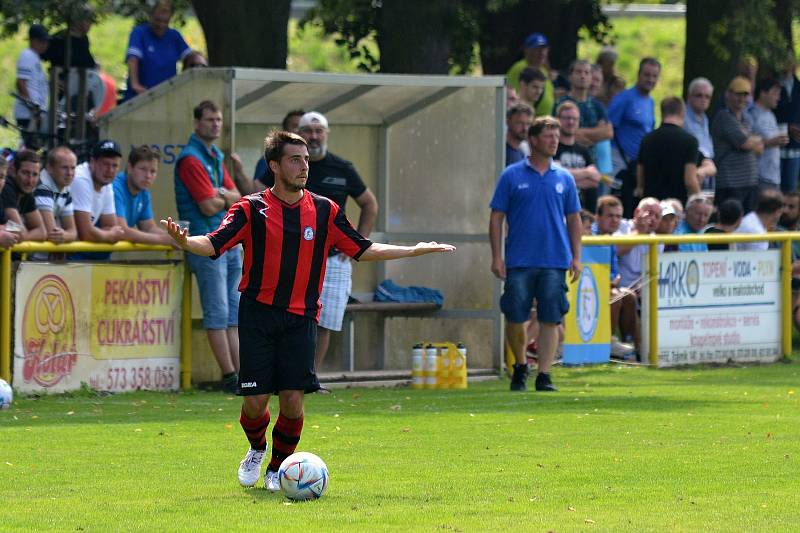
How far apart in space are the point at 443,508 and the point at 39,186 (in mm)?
7325

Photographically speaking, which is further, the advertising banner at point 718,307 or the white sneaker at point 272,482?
the advertising banner at point 718,307

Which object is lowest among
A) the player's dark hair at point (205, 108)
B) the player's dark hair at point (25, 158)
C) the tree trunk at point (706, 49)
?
the player's dark hair at point (25, 158)

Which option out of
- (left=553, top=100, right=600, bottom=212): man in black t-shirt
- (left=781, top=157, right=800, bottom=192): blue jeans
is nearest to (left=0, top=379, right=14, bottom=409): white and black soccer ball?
(left=553, top=100, right=600, bottom=212): man in black t-shirt

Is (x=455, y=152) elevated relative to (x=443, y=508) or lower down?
elevated

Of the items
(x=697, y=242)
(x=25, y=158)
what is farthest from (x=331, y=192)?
(x=697, y=242)

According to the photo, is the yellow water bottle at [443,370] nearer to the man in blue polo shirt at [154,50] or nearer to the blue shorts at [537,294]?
the blue shorts at [537,294]

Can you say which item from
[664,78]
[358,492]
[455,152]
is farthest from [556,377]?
[664,78]

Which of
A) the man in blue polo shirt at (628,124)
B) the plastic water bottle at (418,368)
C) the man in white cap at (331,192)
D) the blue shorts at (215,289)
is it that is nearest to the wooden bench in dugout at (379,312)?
the plastic water bottle at (418,368)

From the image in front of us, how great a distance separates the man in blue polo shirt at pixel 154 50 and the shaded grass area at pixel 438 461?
630 cm

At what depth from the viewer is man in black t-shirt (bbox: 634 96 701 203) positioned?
20.5 metres

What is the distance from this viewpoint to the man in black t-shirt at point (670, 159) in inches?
808

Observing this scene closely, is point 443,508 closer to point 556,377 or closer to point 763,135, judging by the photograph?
point 556,377

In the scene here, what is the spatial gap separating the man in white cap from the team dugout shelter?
1.23 meters

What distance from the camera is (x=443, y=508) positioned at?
902cm
